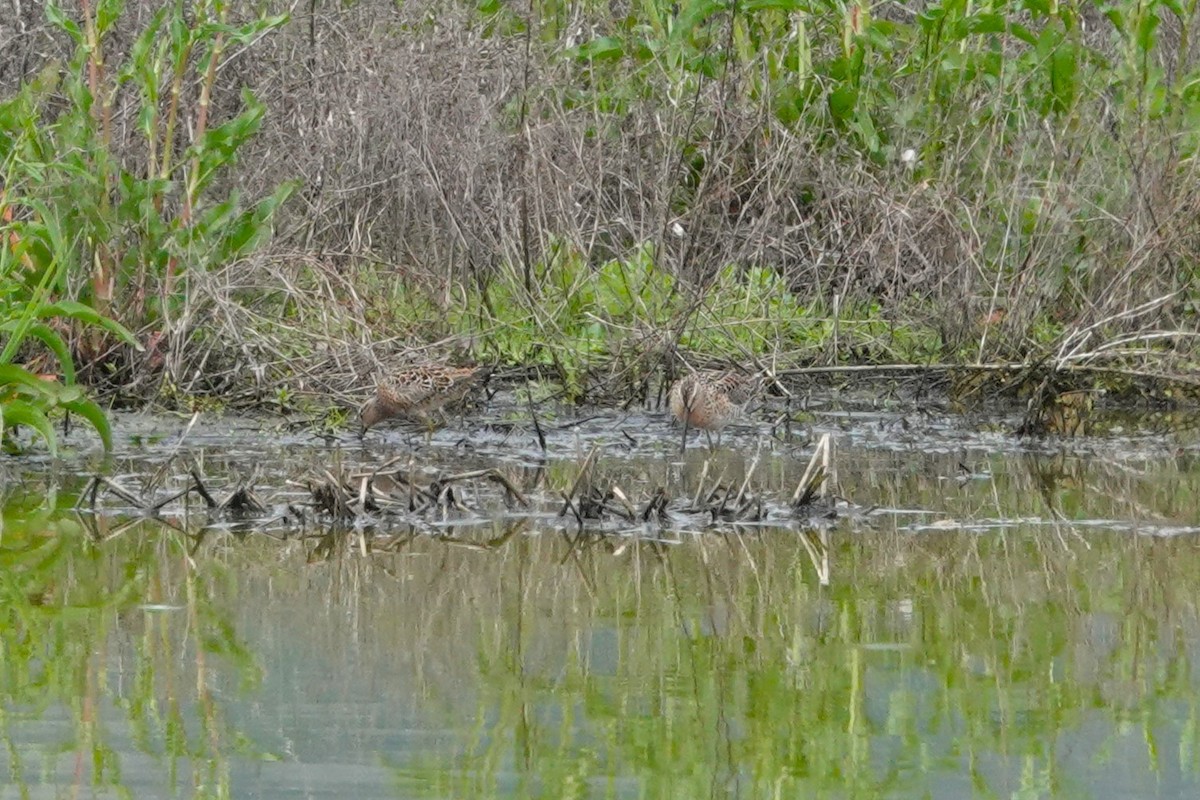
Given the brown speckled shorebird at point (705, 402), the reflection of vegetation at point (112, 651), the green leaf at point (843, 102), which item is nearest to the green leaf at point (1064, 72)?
the green leaf at point (843, 102)

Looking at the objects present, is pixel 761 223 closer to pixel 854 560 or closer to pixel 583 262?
pixel 583 262

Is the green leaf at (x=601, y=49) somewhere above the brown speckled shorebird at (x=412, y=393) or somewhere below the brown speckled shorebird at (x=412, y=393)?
above

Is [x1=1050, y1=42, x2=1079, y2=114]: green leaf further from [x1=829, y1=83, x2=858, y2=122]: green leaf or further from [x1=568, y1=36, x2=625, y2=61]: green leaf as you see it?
[x1=568, y1=36, x2=625, y2=61]: green leaf

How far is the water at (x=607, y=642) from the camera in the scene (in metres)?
2.93

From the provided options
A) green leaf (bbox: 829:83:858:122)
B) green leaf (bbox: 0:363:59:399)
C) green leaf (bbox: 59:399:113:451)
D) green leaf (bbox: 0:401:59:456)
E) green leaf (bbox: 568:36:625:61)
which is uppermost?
green leaf (bbox: 568:36:625:61)

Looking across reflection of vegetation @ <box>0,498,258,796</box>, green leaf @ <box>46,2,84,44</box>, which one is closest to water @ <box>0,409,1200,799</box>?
reflection of vegetation @ <box>0,498,258,796</box>

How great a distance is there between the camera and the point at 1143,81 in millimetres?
7934

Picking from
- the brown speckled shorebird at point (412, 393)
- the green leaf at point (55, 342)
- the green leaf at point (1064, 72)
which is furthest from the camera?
the green leaf at point (1064, 72)

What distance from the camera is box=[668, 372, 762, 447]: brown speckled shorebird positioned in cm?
702

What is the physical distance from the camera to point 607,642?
383 centimetres

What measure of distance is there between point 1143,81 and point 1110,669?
4823mm

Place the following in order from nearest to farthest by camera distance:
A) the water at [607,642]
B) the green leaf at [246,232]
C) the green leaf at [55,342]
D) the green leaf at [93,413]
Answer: the water at [607,642] → the green leaf at [55,342] → the green leaf at [93,413] → the green leaf at [246,232]

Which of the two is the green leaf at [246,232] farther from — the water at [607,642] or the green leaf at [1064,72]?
the green leaf at [1064,72]

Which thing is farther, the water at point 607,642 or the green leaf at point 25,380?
the green leaf at point 25,380
